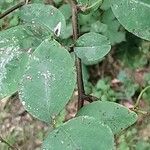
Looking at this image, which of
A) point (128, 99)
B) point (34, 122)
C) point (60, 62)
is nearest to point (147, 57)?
point (128, 99)

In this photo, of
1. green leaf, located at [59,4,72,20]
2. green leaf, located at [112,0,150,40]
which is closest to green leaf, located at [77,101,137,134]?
green leaf, located at [112,0,150,40]

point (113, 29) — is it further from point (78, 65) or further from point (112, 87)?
point (78, 65)

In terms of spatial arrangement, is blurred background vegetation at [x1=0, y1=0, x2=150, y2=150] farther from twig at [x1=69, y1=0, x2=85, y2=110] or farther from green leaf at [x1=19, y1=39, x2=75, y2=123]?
green leaf at [x1=19, y1=39, x2=75, y2=123]

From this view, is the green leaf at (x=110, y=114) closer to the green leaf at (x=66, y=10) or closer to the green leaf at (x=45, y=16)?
the green leaf at (x=45, y=16)

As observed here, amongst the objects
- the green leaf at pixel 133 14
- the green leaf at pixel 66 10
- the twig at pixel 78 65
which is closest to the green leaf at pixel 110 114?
the twig at pixel 78 65

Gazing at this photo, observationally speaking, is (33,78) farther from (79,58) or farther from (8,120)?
(8,120)

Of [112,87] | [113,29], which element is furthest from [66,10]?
[112,87]
